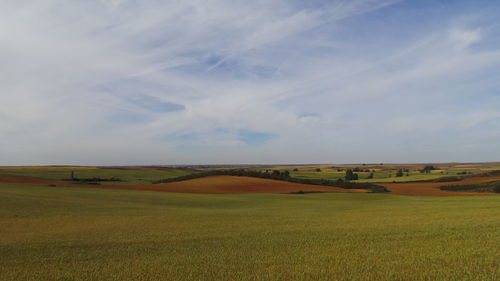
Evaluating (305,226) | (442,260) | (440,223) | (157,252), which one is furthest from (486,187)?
(157,252)

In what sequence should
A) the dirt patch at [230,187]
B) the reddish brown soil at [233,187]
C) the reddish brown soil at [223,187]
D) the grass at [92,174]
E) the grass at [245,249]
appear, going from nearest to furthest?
the grass at [245,249] → the reddish brown soil at [223,187] → the dirt patch at [230,187] → the reddish brown soil at [233,187] → the grass at [92,174]

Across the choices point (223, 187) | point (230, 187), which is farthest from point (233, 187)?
point (223, 187)

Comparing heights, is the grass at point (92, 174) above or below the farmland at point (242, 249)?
below

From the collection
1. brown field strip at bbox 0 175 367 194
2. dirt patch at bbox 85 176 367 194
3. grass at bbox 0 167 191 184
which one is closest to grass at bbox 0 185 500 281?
brown field strip at bbox 0 175 367 194

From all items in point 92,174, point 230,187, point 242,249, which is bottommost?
point 230,187

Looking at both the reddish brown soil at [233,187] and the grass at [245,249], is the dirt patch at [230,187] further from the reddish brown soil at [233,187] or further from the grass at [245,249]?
the grass at [245,249]

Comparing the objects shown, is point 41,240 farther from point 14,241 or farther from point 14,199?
point 14,199

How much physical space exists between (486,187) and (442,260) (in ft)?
153

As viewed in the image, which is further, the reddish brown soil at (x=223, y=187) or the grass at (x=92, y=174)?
the grass at (x=92, y=174)

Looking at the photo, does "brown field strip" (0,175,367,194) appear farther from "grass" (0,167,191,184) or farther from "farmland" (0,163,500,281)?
"farmland" (0,163,500,281)

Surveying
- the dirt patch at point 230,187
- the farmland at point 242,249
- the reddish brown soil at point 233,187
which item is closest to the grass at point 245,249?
the farmland at point 242,249

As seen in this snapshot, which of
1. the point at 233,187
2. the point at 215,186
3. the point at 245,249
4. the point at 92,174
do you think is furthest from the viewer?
the point at 92,174

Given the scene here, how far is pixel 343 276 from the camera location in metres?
6.42

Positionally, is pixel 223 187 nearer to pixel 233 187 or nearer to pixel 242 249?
pixel 233 187
